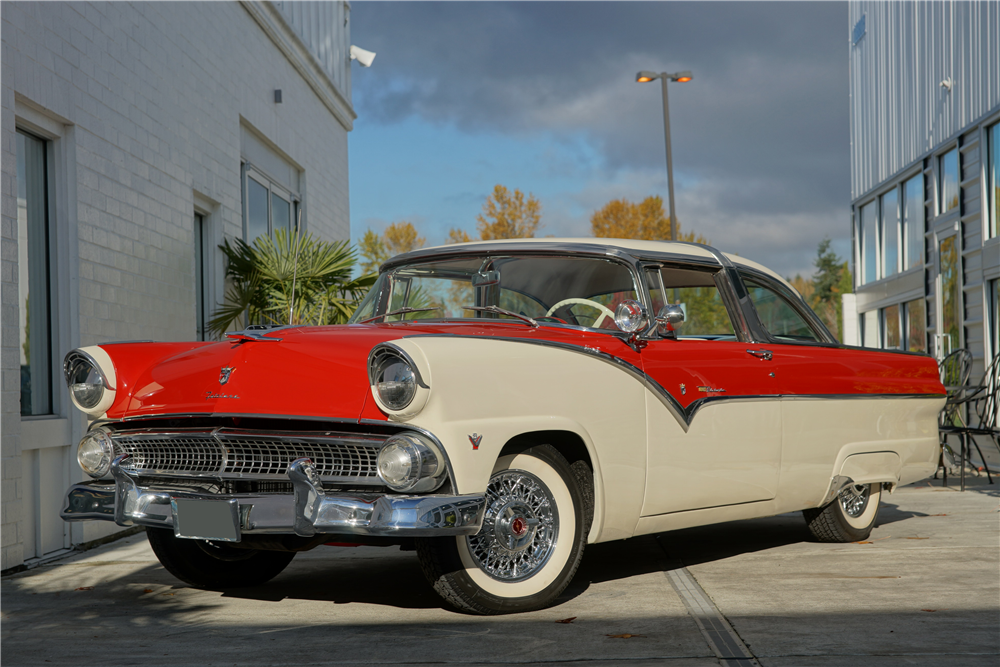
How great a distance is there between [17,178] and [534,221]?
1220 inches

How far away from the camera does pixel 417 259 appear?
5801mm

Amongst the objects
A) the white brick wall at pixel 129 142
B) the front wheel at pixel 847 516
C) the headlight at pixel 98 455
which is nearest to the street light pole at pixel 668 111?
the white brick wall at pixel 129 142

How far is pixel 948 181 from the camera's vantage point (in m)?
15.2

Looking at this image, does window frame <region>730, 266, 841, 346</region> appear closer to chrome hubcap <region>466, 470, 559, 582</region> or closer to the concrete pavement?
the concrete pavement

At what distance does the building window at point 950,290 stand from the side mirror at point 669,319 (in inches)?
428

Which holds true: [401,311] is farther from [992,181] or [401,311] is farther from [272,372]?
[992,181]

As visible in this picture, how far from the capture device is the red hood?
160 inches

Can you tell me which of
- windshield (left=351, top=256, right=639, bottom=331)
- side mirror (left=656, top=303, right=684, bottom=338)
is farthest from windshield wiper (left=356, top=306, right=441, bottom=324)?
side mirror (left=656, top=303, right=684, bottom=338)

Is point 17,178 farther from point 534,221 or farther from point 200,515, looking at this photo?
point 534,221

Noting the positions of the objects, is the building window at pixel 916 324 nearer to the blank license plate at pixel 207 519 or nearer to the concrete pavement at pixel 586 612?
the concrete pavement at pixel 586 612

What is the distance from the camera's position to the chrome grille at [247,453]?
4.00m

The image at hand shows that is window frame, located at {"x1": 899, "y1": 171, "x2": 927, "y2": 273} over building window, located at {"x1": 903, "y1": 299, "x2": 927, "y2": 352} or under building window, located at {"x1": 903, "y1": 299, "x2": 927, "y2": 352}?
over

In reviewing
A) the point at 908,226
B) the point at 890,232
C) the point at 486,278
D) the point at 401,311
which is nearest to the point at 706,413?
the point at 486,278

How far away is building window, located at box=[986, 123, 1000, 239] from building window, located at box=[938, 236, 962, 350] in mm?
1171
